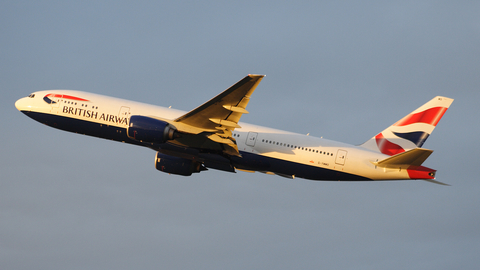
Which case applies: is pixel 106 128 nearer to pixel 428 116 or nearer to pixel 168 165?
pixel 168 165

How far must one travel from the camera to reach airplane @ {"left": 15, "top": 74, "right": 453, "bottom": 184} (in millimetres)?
32219

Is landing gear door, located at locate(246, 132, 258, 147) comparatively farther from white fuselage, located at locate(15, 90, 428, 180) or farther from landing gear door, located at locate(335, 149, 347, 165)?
landing gear door, located at locate(335, 149, 347, 165)

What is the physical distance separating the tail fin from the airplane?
0.07m

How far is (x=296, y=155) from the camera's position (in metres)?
34.8

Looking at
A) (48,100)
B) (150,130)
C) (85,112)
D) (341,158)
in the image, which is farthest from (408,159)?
(48,100)

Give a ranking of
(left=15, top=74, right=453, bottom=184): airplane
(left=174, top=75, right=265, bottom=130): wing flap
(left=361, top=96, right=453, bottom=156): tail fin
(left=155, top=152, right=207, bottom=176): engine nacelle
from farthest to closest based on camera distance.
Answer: (left=155, top=152, right=207, bottom=176): engine nacelle
(left=361, top=96, right=453, bottom=156): tail fin
(left=15, top=74, right=453, bottom=184): airplane
(left=174, top=75, right=265, bottom=130): wing flap

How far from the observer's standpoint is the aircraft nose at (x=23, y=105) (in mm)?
38625

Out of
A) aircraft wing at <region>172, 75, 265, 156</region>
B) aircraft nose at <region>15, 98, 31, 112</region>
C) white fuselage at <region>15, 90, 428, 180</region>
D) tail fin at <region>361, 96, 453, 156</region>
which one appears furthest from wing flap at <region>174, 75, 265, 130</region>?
aircraft nose at <region>15, 98, 31, 112</region>

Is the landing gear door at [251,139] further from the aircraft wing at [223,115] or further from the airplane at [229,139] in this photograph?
the aircraft wing at [223,115]

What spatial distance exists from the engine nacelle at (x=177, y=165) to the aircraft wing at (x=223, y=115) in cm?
499

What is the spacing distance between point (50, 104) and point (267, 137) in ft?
57.1

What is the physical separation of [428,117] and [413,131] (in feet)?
5.17

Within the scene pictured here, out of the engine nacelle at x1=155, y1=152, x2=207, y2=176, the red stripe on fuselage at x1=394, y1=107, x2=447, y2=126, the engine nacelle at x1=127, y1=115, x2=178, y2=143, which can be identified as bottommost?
the engine nacelle at x1=155, y1=152, x2=207, y2=176

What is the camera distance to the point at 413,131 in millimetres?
36844
